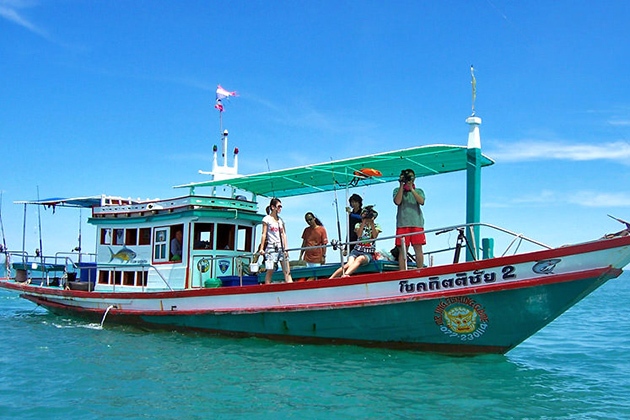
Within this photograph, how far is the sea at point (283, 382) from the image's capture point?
6.47 meters

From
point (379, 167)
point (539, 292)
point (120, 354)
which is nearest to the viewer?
point (539, 292)

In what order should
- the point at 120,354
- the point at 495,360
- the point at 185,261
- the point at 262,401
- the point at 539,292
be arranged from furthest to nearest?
1. the point at 185,261
2. the point at 120,354
3. the point at 495,360
4. the point at 539,292
5. the point at 262,401

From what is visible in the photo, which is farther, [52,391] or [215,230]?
[215,230]

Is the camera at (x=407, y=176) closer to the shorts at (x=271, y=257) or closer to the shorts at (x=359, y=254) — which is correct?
the shorts at (x=359, y=254)

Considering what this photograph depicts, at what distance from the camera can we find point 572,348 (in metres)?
12.4

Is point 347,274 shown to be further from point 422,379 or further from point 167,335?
point 167,335

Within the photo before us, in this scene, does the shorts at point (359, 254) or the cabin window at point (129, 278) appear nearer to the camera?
the shorts at point (359, 254)

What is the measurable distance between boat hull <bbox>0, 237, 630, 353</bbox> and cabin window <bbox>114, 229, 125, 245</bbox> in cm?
367

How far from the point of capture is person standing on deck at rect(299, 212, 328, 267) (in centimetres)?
1124

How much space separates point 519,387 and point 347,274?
3290 millimetres

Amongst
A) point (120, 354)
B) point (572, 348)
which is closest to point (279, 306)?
point (120, 354)

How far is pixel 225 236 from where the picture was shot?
12.8m

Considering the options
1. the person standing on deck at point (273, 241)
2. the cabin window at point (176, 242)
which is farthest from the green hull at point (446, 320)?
the cabin window at point (176, 242)

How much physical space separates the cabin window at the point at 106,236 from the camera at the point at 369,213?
23.9ft
